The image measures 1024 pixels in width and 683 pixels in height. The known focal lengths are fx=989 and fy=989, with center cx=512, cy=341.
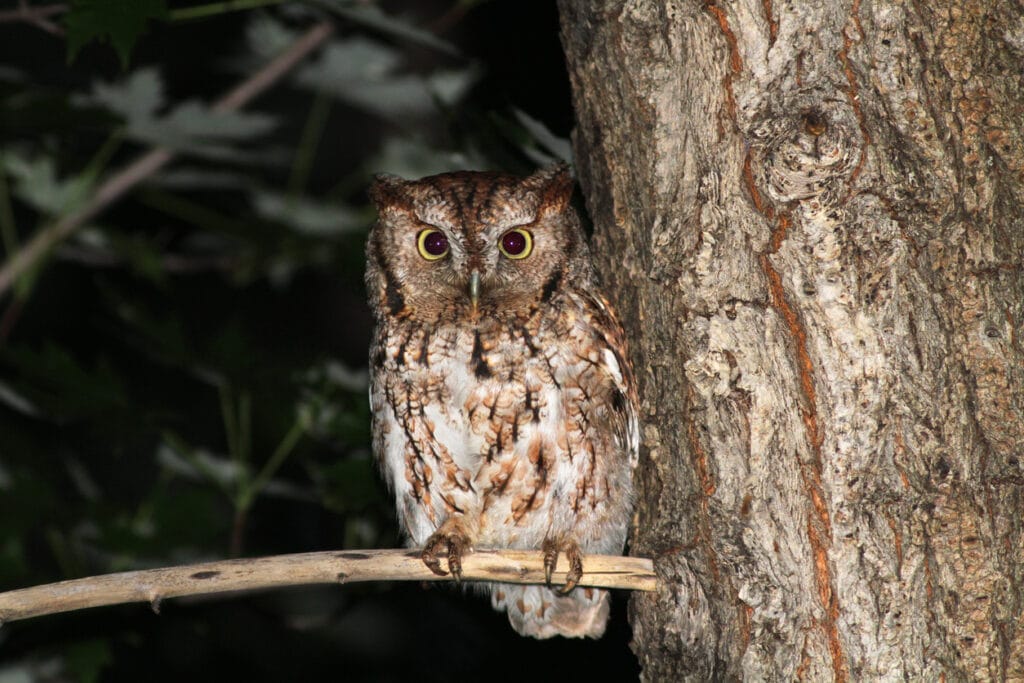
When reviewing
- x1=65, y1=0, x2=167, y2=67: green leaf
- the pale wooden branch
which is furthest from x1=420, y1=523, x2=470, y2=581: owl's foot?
x1=65, y1=0, x2=167, y2=67: green leaf

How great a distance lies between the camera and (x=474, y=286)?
2066 mm

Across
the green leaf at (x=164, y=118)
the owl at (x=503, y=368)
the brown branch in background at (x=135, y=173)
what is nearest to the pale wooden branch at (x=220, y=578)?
the owl at (x=503, y=368)

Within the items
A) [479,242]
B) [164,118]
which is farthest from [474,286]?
[164,118]

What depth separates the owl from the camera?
207 cm

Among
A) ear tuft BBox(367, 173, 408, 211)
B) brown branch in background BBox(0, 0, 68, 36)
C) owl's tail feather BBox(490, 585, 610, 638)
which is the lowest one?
owl's tail feather BBox(490, 585, 610, 638)

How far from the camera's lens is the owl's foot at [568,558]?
1970mm

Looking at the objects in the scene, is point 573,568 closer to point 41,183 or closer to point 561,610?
point 561,610

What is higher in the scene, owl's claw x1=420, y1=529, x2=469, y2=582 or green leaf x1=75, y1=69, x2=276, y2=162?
green leaf x1=75, y1=69, x2=276, y2=162

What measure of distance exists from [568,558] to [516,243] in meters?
0.68

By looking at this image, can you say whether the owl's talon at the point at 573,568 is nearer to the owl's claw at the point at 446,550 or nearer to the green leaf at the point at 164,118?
the owl's claw at the point at 446,550

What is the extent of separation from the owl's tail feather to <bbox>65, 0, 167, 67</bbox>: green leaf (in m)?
1.51

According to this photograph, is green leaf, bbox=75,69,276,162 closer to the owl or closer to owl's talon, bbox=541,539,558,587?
the owl

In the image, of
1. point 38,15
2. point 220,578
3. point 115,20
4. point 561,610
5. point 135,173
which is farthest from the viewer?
point 135,173

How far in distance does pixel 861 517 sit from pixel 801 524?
0.09 meters
